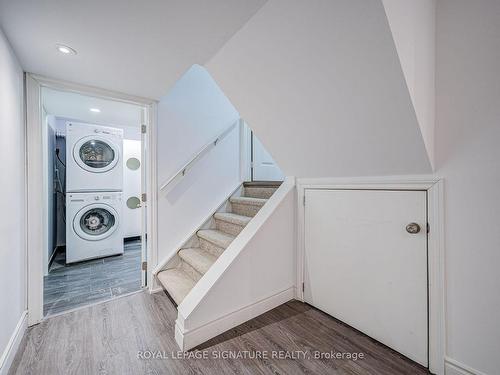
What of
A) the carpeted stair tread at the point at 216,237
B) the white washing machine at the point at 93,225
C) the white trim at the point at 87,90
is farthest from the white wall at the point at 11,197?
the white washing machine at the point at 93,225

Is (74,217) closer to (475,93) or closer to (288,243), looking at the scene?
(288,243)

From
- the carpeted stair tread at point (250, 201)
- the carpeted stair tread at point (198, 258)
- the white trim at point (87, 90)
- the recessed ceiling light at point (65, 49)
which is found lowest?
the carpeted stair tread at point (198, 258)

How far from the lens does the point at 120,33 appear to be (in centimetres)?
130

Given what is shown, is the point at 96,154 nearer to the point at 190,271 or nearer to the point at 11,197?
the point at 11,197

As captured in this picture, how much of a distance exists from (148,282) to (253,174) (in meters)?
1.82

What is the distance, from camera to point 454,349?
112 cm

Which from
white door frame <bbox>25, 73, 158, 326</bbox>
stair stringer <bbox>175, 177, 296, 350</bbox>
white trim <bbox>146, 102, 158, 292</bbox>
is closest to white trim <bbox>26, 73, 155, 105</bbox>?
white door frame <bbox>25, 73, 158, 326</bbox>

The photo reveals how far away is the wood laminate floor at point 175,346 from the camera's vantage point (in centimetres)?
124

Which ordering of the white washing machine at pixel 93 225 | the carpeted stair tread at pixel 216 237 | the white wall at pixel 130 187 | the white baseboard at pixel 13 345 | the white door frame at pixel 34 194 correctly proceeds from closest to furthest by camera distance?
the white baseboard at pixel 13 345
the white door frame at pixel 34 194
the carpeted stair tread at pixel 216 237
the white washing machine at pixel 93 225
the white wall at pixel 130 187

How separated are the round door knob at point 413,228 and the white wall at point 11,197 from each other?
228 cm

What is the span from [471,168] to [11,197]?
2.59 meters

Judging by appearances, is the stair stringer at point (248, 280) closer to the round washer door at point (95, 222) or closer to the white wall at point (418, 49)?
the white wall at point (418, 49)

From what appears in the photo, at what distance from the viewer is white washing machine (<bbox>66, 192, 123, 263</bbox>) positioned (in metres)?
2.97

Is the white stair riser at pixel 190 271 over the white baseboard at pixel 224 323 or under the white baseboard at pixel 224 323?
over
